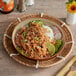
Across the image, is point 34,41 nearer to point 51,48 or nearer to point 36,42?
point 36,42

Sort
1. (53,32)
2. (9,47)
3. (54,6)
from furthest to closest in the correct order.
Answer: (54,6)
(53,32)
(9,47)

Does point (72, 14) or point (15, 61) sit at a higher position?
point (72, 14)

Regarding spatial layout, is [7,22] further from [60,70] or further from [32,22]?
[60,70]

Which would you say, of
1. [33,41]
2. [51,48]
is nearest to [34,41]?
[33,41]

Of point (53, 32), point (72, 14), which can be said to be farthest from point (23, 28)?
point (72, 14)
